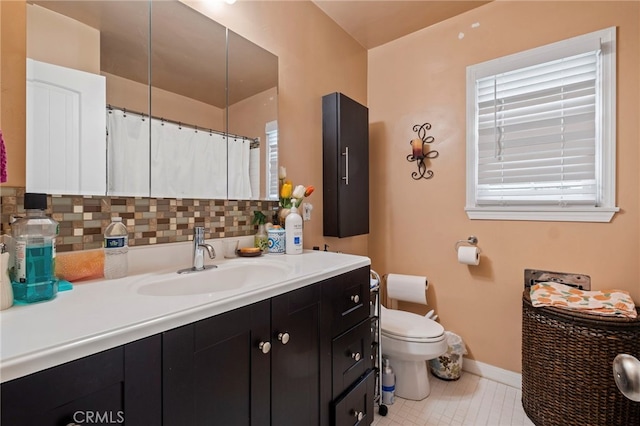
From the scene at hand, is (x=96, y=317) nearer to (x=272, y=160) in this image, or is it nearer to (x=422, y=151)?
(x=272, y=160)

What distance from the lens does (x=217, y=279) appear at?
1.19 meters

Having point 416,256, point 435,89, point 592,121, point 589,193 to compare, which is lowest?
point 416,256

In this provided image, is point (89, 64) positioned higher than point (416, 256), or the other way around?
point (89, 64)

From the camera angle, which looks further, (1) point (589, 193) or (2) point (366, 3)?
(2) point (366, 3)

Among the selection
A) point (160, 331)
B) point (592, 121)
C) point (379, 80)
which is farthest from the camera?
point (379, 80)

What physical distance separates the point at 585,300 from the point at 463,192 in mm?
868

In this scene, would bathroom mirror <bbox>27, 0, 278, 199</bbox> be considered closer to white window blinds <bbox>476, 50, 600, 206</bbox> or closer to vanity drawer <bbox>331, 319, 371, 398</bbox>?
vanity drawer <bbox>331, 319, 371, 398</bbox>

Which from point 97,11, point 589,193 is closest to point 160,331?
point 97,11

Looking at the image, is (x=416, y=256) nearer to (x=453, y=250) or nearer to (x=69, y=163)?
(x=453, y=250)

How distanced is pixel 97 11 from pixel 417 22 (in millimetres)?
1921

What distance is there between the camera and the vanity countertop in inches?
19.6

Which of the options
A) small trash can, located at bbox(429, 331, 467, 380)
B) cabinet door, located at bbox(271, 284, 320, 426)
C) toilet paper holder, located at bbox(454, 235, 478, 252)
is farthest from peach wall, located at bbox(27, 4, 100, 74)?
small trash can, located at bbox(429, 331, 467, 380)

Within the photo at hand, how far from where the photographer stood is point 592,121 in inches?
63.4

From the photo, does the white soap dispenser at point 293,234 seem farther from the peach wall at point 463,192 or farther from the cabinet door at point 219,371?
the peach wall at point 463,192
